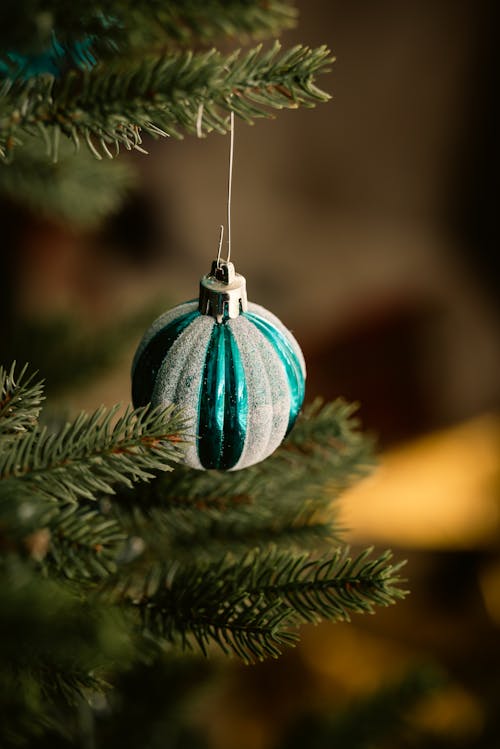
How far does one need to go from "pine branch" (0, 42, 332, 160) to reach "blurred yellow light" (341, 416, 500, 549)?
1100 mm

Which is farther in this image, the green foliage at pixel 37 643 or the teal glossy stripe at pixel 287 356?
the teal glossy stripe at pixel 287 356

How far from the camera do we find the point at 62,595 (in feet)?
0.99

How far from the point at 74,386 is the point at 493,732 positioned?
630 millimetres

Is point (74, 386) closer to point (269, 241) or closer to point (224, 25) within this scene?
point (224, 25)

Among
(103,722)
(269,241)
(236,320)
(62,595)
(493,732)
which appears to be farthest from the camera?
(269,241)

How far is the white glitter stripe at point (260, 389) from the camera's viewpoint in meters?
0.43

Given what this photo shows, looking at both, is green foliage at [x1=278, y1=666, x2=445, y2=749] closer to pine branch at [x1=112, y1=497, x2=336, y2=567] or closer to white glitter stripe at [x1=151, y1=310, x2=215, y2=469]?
pine branch at [x1=112, y1=497, x2=336, y2=567]

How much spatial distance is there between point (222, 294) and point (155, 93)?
14 cm

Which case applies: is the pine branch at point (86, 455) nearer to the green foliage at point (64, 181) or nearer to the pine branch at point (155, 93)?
the pine branch at point (155, 93)

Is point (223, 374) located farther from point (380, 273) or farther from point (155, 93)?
point (380, 273)

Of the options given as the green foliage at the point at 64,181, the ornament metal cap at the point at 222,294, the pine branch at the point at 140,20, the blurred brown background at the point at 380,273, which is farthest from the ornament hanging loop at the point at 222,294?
the blurred brown background at the point at 380,273

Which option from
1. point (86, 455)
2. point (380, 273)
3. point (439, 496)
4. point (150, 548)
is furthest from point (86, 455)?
point (380, 273)

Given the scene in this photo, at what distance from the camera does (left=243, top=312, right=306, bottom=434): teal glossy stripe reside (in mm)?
453

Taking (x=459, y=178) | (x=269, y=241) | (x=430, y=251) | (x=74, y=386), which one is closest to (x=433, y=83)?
(x=459, y=178)
